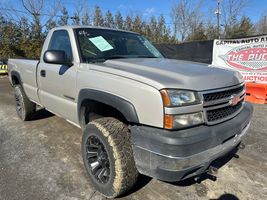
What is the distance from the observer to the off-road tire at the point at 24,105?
5.31 meters

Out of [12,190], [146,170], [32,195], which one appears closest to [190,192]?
[146,170]

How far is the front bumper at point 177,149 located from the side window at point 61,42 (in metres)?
1.76

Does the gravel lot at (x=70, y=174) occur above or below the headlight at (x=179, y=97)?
below

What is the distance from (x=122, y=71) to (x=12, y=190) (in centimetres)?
190

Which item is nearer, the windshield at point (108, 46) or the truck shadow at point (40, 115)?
the windshield at point (108, 46)

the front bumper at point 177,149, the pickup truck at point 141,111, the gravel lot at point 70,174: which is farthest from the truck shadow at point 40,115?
the front bumper at point 177,149

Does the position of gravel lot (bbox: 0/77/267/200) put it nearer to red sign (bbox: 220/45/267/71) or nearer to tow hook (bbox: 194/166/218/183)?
tow hook (bbox: 194/166/218/183)

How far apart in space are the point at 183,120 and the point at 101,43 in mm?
1800

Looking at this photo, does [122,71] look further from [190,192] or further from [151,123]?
[190,192]

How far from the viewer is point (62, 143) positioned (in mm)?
4379

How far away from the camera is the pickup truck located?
2188 millimetres

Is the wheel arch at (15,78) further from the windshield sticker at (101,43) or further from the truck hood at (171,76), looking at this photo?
the truck hood at (171,76)

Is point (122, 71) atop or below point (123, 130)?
atop

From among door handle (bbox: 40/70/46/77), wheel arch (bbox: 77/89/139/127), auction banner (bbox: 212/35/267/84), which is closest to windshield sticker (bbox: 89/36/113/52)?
wheel arch (bbox: 77/89/139/127)
